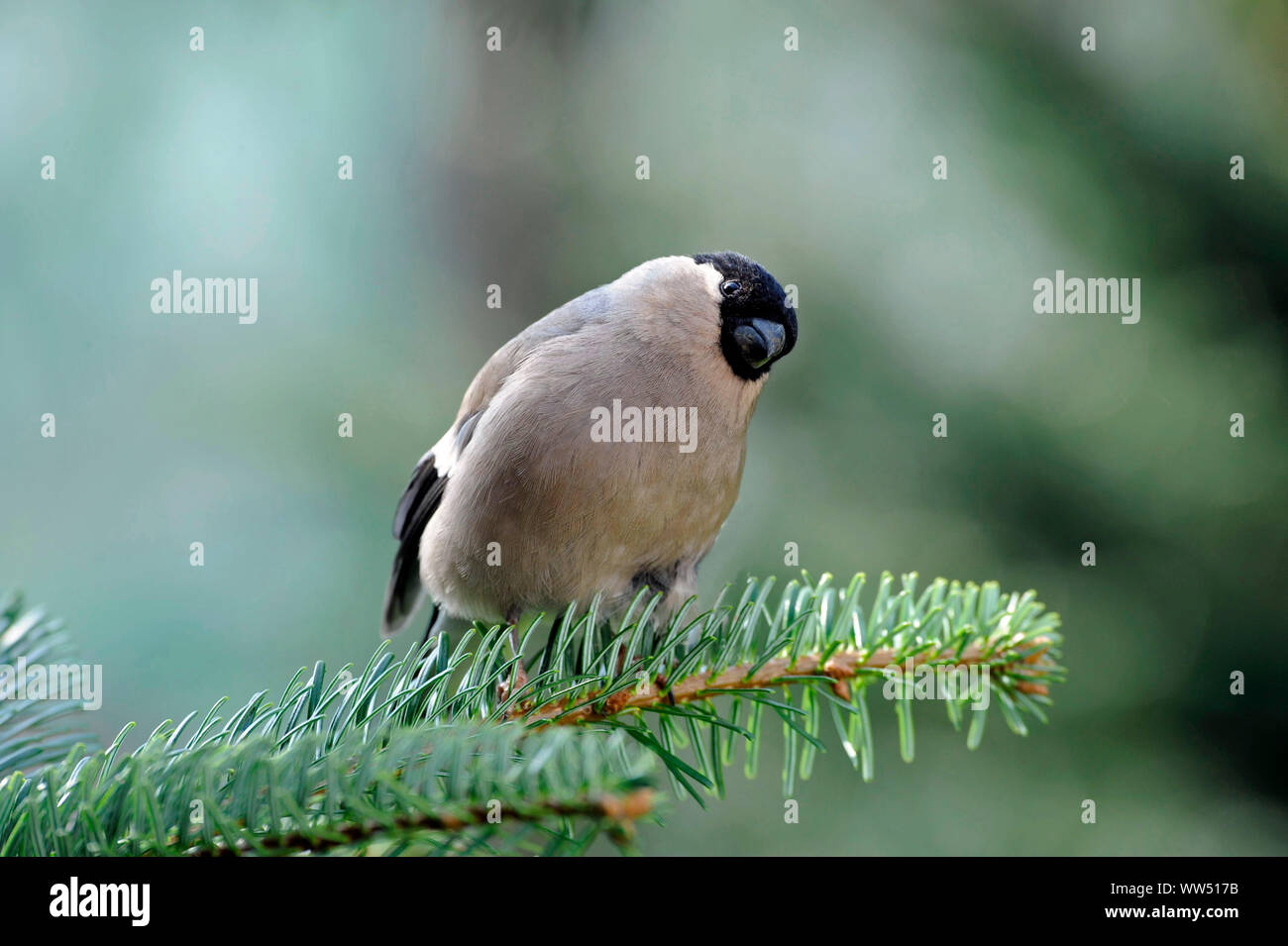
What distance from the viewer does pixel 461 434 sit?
2.04 meters

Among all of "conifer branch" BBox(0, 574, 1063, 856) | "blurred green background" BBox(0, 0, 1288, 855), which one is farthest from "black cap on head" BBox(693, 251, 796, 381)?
"conifer branch" BBox(0, 574, 1063, 856)

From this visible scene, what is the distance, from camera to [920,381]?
211 cm

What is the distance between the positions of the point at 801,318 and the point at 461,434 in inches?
44.0

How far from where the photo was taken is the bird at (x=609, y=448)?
1.70m

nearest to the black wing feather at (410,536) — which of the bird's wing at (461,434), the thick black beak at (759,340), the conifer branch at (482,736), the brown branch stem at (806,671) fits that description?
the bird's wing at (461,434)

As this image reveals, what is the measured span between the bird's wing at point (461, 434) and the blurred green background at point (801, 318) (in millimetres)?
619

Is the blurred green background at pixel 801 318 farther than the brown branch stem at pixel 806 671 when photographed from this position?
Yes

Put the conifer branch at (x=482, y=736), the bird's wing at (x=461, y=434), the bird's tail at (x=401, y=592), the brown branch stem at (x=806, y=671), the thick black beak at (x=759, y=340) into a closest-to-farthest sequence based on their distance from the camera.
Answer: the conifer branch at (x=482, y=736) < the brown branch stem at (x=806, y=671) < the thick black beak at (x=759, y=340) < the bird's wing at (x=461, y=434) < the bird's tail at (x=401, y=592)

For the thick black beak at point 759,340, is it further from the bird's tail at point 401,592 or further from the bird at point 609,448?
the bird's tail at point 401,592

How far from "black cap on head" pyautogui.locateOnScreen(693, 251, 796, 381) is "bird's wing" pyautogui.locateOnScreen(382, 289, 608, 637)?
256mm

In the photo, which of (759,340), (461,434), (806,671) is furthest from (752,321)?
(806,671)
